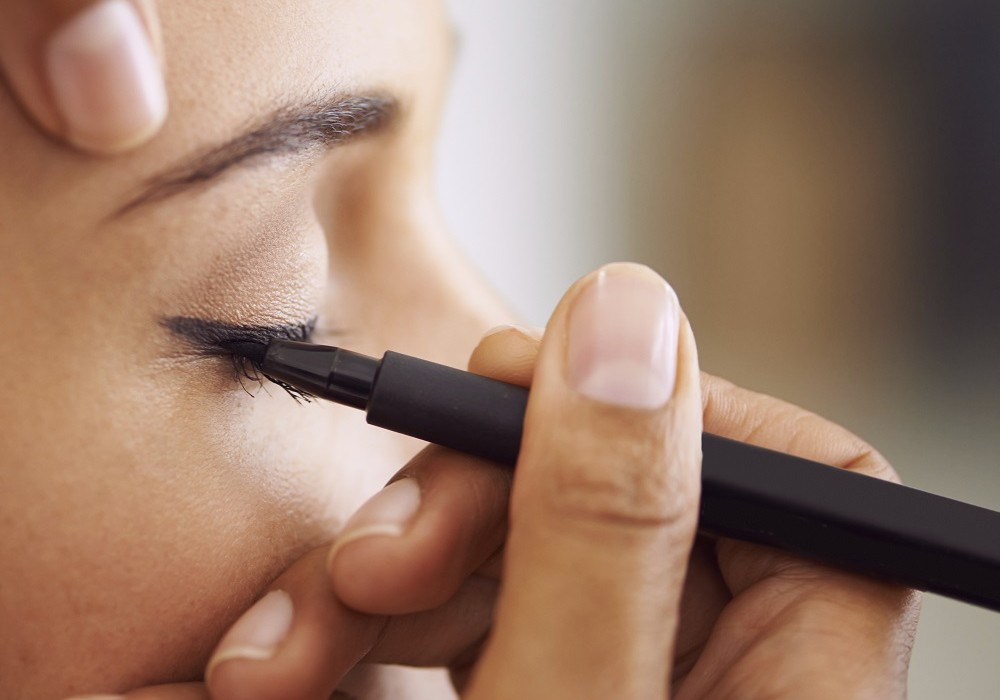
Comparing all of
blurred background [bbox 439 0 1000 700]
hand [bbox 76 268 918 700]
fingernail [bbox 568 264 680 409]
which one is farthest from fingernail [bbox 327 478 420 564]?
blurred background [bbox 439 0 1000 700]

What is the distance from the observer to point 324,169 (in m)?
0.42

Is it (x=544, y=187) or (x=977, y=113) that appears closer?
(x=544, y=187)

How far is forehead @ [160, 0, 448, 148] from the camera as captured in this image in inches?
13.7

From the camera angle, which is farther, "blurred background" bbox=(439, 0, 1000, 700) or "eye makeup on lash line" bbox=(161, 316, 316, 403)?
"blurred background" bbox=(439, 0, 1000, 700)

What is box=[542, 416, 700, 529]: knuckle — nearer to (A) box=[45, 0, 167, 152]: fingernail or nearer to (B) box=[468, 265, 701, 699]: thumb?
(B) box=[468, 265, 701, 699]: thumb

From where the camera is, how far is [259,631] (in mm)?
388

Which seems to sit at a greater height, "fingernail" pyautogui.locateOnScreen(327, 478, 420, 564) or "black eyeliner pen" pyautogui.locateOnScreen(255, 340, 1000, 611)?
"black eyeliner pen" pyautogui.locateOnScreen(255, 340, 1000, 611)

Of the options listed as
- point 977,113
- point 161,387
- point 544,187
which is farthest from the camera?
point 977,113

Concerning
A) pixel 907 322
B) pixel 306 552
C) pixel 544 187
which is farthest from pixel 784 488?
pixel 907 322

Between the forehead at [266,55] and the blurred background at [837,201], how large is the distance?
2.60 ft

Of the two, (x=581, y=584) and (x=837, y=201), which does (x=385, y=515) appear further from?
(x=837, y=201)

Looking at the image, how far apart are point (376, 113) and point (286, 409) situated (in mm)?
160

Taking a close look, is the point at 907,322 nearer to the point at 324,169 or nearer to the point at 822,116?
the point at 822,116

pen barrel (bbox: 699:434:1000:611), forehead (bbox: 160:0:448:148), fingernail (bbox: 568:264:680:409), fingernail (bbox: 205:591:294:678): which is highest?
forehead (bbox: 160:0:448:148)
